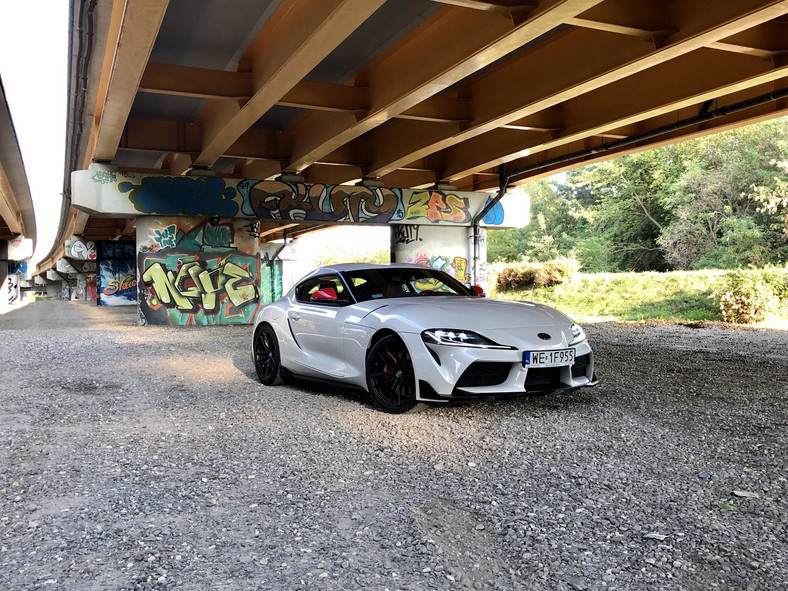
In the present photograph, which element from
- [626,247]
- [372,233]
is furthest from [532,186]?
[372,233]

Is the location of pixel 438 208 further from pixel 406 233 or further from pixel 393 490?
pixel 393 490

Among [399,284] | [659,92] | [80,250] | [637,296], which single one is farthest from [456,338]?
[80,250]

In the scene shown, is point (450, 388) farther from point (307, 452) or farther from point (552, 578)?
point (552, 578)

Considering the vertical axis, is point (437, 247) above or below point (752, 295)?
above

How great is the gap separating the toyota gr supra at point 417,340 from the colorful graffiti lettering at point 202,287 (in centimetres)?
1268

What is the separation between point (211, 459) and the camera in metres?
4.71

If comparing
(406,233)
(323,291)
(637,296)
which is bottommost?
(637,296)

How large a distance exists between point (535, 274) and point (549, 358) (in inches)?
1009

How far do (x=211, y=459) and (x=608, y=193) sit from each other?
43564 millimetres

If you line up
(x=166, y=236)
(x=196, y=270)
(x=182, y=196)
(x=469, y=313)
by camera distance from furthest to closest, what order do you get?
(x=196, y=270), (x=166, y=236), (x=182, y=196), (x=469, y=313)

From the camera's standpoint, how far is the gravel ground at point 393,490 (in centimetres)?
289

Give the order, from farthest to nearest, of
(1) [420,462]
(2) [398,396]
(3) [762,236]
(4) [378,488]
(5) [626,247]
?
(5) [626,247] → (3) [762,236] → (2) [398,396] → (1) [420,462] → (4) [378,488]

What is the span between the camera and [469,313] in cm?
601

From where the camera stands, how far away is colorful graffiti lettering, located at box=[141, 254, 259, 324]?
63.1ft
